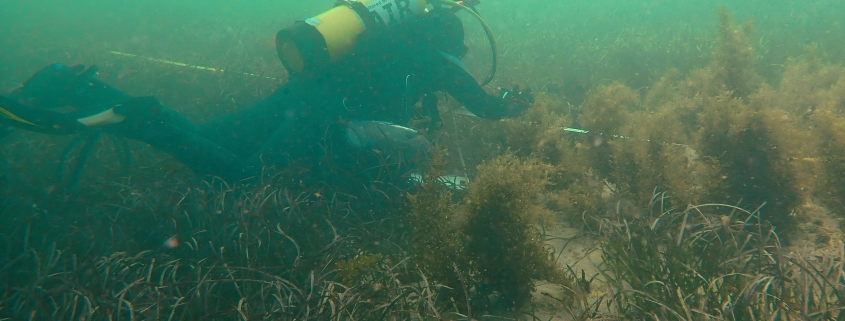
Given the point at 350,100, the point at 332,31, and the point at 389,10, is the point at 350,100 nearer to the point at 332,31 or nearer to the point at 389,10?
the point at 332,31

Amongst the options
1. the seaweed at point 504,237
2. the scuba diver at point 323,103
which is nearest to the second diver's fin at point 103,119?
the scuba diver at point 323,103

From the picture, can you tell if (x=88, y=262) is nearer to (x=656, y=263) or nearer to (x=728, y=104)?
(x=656, y=263)

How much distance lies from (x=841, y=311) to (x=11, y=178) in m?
7.75

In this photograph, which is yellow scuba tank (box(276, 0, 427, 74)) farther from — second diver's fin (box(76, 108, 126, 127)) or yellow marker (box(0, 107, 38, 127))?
yellow marker (box(0, 107, 38, 127))

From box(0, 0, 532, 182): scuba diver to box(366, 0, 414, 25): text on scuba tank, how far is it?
0.02 metres

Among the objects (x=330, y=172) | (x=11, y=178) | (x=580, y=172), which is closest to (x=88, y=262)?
(x=330, y=172)

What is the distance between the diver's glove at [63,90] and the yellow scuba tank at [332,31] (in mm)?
2075

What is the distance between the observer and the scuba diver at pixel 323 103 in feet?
13.5

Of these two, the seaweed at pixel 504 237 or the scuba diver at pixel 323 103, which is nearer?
the seaweed at pixel 504 237

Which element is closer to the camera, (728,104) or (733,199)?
(733,199)

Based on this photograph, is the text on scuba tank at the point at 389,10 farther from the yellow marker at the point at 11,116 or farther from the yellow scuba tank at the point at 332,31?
the yellow marker at the point at 11,116

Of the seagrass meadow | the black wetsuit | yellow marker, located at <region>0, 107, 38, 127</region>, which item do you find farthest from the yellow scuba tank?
yellow marker, located at <region>0, 107, 38, 127</region>

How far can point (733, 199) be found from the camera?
11.0 feet

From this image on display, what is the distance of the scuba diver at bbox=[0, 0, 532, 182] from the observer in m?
4.11
